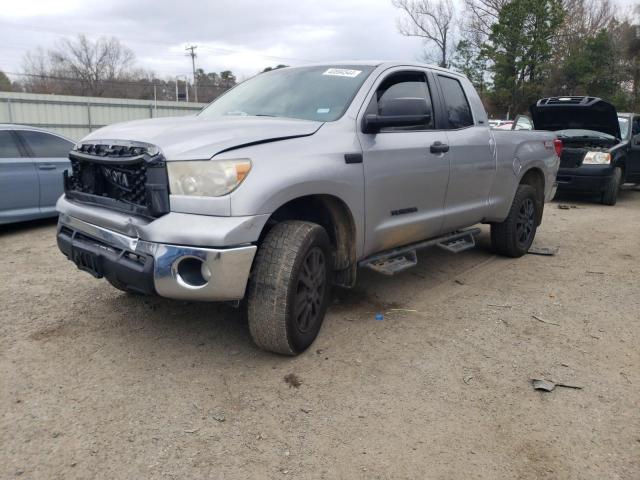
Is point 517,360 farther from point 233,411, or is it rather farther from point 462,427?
point 233,411

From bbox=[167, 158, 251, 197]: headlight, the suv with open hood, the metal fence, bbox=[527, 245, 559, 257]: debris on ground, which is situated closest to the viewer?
bbox=[167, 158, 251, 197]: headlight

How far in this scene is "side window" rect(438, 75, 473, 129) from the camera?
4.67 m

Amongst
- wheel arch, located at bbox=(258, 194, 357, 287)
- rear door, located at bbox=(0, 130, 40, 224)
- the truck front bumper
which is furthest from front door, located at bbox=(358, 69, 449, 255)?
rear door, located at bbox=(0, 130, 40, 224)

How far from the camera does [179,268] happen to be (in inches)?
112

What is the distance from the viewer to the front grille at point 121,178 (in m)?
2.87

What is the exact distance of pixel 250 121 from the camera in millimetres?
3402

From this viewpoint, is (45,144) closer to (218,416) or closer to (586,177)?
(218,416)

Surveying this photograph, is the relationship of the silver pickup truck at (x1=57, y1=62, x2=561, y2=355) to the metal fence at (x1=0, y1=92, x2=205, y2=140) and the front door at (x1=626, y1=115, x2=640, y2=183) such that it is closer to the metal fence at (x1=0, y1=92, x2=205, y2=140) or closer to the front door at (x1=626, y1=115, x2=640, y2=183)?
the front door at (x1=626, y1=115, x2=640, y2=183)

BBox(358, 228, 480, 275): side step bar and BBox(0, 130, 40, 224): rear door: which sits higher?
BBox(0, 130, 40, 224): rear door

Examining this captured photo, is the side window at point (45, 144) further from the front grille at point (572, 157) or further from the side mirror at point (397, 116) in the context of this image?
the front grille at point (572, 157)

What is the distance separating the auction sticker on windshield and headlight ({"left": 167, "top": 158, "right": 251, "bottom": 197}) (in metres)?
1.44

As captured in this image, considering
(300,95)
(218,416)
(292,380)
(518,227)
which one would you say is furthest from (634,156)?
(218,416)

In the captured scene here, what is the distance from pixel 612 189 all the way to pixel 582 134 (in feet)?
4.08

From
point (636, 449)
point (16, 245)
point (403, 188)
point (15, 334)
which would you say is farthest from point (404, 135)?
point (16, 245)
